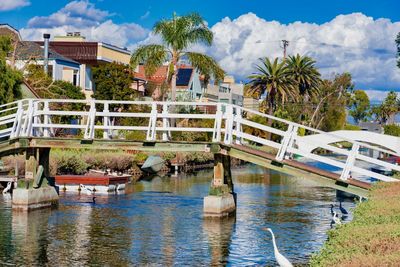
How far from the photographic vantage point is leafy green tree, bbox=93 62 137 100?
69125 mm

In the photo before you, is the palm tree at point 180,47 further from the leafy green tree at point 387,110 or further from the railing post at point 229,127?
the leafy green tree at point 387,110

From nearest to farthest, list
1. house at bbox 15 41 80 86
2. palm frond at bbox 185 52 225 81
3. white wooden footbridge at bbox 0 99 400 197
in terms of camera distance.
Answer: white wooden footbridge at bbox 0 99 400 197 → palm frond at bbox 185 52 225 81 → house at bbox 15 41 80 86

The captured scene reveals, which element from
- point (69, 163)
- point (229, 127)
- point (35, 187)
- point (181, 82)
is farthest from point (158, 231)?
point (181, 82)

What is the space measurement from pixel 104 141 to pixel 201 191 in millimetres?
12002

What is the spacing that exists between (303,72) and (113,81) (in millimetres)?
51747

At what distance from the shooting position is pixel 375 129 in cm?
11394

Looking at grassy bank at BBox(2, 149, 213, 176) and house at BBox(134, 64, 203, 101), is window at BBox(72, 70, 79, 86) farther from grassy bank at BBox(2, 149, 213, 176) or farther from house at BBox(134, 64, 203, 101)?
house at BBox(134, 64, 203, 101)

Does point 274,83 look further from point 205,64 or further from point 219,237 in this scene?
point 219,237

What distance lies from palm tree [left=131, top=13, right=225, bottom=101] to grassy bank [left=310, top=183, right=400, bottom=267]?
4047cm

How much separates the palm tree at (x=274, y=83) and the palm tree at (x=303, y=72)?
20.0ft

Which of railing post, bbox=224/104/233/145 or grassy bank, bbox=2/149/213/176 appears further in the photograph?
grassy bank, bbox=2/149/213/176

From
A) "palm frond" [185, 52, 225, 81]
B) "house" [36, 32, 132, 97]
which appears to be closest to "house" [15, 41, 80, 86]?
"house" [36, 32, 132, 97]

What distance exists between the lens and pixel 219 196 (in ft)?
96.0

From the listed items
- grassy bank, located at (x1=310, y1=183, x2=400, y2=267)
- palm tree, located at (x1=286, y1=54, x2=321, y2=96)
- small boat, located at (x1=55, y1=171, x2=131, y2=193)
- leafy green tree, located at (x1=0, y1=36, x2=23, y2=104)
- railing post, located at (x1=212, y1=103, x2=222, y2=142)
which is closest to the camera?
grassy bank, located at (x1=310, y1=183, x2=400, y2=267)
